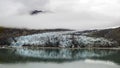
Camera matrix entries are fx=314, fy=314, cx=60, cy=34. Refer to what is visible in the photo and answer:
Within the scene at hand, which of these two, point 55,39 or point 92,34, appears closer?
point 55,39

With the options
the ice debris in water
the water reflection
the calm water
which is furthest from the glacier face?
the calm water

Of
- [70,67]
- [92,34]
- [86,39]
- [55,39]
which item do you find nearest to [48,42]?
[55,39]

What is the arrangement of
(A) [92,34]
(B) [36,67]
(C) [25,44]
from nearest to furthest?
(B) [36,67] < (C) [25,44] < (A) [92,34]

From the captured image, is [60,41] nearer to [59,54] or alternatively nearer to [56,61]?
[59,54]

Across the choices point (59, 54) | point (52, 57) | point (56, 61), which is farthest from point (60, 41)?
point (56, 61)

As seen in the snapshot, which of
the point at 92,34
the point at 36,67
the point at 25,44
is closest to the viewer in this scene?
the point at 36,67

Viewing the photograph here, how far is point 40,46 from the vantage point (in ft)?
544

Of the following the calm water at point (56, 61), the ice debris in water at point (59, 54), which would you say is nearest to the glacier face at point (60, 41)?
the ice debris in water at point (59, 54)

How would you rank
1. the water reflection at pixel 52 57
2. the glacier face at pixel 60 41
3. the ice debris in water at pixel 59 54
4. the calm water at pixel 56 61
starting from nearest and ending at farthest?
the calm water at pixel 56 61 → the water reflection at pixel 52 57 → the ice debris in water at pixel 59 54 → the glacier face at pixel 60 41

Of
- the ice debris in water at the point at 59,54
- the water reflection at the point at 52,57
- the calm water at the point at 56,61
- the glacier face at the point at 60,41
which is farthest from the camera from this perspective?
the glacier face at the point at 60,41

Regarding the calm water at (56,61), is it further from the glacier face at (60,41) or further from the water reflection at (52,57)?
the glacier face at (60,41)

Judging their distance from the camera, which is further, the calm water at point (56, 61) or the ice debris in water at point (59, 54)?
the ice debris in water at point (59, 54)

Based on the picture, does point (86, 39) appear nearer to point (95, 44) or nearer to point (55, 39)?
point (95, 44)

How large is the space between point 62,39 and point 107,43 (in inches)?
955
